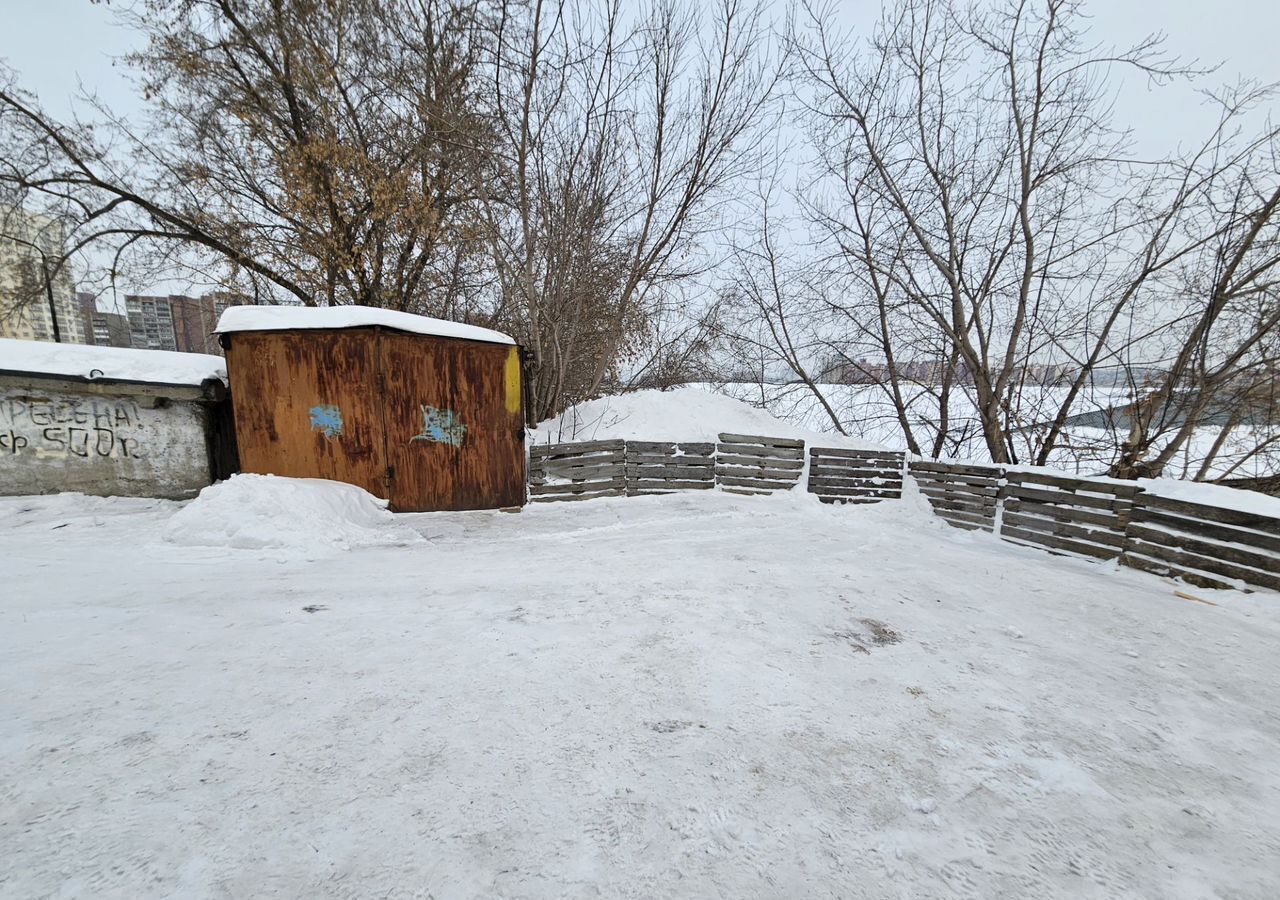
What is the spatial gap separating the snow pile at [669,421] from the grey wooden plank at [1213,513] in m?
4.71

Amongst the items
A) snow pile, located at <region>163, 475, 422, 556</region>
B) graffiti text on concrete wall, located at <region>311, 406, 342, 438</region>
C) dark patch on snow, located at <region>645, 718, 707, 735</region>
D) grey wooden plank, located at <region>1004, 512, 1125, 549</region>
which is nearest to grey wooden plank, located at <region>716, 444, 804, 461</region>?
grey wooden plank, located at <region>1004, 512, 1125, 549</region>

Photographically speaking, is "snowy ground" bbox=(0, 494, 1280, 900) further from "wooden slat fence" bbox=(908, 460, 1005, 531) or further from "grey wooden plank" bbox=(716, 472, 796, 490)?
"grey wooden plank" bbox=(716, 472, 796, 490)

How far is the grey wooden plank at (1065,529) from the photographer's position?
579 centimetres

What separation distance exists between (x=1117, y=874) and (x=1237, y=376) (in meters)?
9.65

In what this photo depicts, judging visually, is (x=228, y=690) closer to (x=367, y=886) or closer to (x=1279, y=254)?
(x=367, y=886)

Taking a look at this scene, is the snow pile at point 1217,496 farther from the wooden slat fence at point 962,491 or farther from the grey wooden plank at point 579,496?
the grey wooden plank at point 579,496

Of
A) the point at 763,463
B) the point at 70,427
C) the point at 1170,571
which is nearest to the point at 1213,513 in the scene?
the point at 1170,571

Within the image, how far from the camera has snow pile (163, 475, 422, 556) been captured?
4.79 meters

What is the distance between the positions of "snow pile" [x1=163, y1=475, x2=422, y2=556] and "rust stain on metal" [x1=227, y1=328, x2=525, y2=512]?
666 mm

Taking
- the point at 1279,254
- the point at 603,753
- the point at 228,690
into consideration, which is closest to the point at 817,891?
the point at 603,753

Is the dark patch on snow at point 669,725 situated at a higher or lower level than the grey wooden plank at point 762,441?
lower

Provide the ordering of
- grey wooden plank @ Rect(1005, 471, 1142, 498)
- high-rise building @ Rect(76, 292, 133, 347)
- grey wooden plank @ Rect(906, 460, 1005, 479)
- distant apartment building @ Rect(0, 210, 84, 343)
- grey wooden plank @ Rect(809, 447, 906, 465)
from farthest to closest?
high-rise building @ Rect(76, 292, 133, 347), distant apartment building @ Rect(0, 210, 84, 343), grey wooden plank @ Rect(809, 447, 906, 465), grey wooden plank @ Rect(906, 460, 1005, 479), grey wooden plank @ Rect(1005, 471, 1142, 498)

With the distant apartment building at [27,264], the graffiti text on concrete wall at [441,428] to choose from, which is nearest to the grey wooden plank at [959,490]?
the graffiti text on concrete wall at [441,428]

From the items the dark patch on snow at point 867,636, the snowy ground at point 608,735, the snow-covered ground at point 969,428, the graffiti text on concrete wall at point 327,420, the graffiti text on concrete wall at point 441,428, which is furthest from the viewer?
the snow-covered ground at point 969,428
